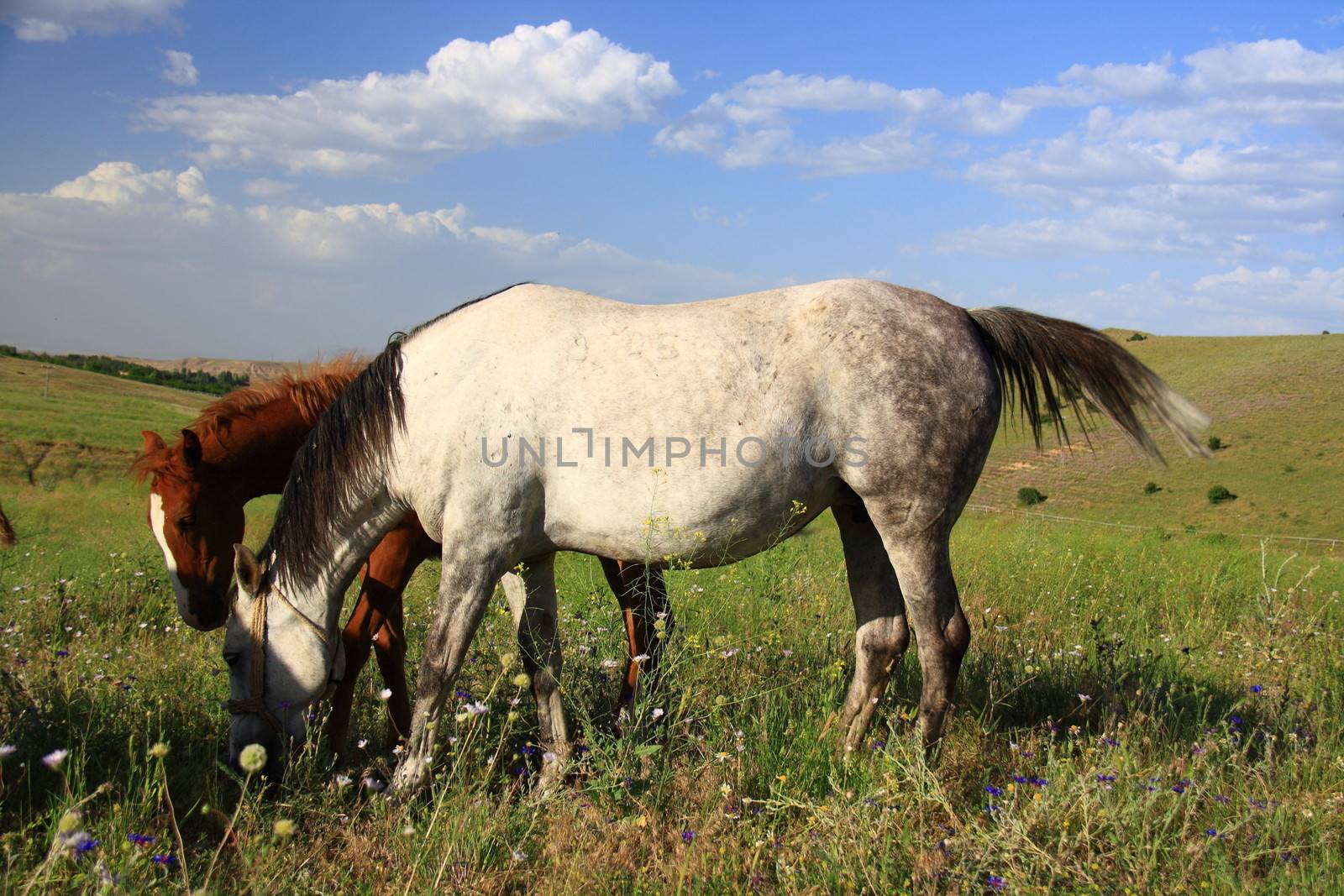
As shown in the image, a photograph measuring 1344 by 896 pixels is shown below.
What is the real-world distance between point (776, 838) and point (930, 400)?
1923mm

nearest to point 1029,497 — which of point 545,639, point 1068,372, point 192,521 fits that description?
point 1068,372

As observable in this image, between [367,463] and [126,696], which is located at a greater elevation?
[367,463]

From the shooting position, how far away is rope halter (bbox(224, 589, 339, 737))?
371 cm

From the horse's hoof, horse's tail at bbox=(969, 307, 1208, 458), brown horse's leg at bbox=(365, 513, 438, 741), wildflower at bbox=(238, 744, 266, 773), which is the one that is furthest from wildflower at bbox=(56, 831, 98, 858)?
horse's tail at bbox=(969, 307, 1208, 458)

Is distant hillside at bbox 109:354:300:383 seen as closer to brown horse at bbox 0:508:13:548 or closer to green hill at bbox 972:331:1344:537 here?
brown horse at bbox 0:508:13:548

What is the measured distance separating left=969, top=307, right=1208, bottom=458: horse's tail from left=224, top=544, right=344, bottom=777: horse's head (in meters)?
3.50

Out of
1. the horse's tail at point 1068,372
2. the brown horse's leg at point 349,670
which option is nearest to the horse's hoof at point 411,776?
the brown horse's leg at point 349,670

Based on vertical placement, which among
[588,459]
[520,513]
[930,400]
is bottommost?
[520,513]

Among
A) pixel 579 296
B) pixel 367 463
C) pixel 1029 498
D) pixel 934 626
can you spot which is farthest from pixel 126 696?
pixel 1029 498

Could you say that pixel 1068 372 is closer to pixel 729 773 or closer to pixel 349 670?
pixel 729 773

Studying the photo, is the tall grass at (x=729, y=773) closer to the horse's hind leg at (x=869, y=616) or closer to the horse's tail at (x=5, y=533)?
the horse's hind leg at (x=869, y=616)

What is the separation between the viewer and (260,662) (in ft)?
12.4

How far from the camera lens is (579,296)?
4.00 m

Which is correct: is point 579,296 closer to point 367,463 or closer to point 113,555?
point 367,463
